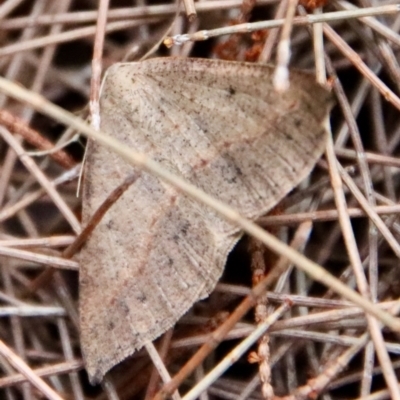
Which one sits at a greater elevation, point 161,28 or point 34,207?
point 161,28

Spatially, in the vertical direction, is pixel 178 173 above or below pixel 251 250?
above

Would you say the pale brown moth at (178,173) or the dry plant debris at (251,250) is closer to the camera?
the pale brown moth at (178,173)

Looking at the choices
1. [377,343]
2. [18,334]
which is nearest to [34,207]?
[18,334]

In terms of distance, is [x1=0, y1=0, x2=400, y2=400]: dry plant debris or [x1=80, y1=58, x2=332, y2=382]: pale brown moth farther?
[x1=0, y1=0, x2=400, y2=400]: dry plant debris

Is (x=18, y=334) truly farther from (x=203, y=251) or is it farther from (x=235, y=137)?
(x=235, y=137)

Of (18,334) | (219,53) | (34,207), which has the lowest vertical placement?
(18,334)

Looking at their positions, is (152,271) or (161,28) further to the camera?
(161,28)

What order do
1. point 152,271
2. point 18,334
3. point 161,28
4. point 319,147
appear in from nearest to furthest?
1. point 319,147
2. point 152,271
3. point 18,334
4. point 161,28

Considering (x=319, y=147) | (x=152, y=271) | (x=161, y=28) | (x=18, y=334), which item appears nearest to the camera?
(x=319, y=147)
